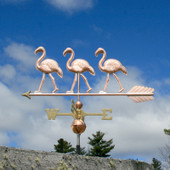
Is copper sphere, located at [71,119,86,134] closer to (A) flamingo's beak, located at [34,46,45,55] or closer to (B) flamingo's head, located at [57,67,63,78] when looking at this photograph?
(B) flamingo's head, located at [57,67,63,78]

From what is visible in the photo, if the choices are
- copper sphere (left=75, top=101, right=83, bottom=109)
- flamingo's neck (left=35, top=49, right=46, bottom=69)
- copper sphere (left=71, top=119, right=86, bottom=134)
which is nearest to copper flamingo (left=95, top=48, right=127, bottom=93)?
copper sphere (left=75, top=101, right=83, bottom=109)

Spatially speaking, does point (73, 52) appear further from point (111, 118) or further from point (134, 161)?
point (134, 161)

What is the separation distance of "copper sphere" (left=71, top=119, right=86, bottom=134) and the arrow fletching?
131 centimetres

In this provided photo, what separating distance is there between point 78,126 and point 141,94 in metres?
1.69

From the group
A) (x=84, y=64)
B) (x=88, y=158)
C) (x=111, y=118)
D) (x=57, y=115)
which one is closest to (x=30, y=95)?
(x=57, y=115)

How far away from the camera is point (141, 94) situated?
22.7 feet

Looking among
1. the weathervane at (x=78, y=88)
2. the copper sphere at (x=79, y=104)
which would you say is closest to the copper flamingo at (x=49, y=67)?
the weathervane at (x=78, y=88)

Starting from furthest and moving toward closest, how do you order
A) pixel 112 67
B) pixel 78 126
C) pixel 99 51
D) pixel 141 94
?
pixel 99 51
pixel 112 67
pixel 141 94
pixel 78 126

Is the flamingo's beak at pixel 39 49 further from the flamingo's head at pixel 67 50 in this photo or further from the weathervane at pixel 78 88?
the flamingo's head at pixel 67 50

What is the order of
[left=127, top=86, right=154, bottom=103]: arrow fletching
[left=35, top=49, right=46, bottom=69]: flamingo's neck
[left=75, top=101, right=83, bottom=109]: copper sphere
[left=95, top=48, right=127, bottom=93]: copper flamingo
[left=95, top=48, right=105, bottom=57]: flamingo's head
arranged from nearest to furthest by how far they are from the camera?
[left=75, top=101, right=83, bottom=109]: copper sphere
[left=127, top=86, right=154, bottom=103]: arrow fletching
[left=95, top=48, right=127, bottom=93]: copper flamingo
[left=35, top=49, right=46, bottom=69]: flamingo's neck
[left=95, top=48, right=105, bottom=57]: flamingo's head

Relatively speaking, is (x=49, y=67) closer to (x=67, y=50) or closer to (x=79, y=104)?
(x=67, y=50)

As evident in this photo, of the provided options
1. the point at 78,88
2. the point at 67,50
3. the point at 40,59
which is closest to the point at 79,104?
the point at 78,88

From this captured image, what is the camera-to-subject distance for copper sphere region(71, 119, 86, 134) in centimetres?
651

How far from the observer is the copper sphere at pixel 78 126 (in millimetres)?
6508
